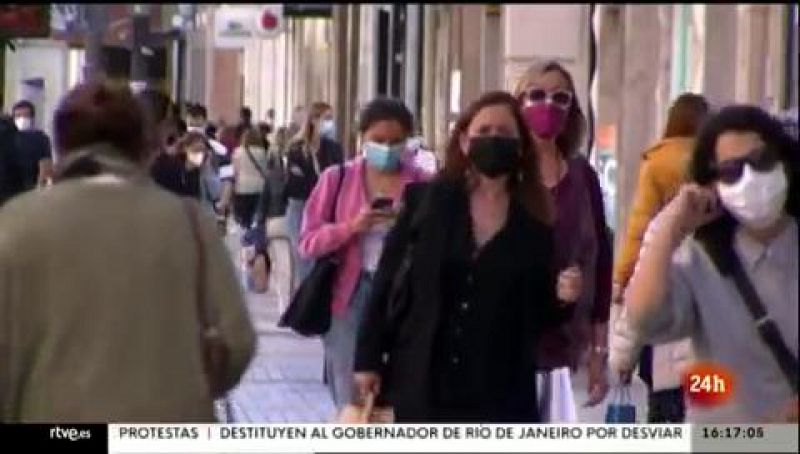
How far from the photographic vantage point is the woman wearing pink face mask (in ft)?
14.2

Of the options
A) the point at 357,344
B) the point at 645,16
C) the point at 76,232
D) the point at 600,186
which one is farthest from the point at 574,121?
the point at 645,16

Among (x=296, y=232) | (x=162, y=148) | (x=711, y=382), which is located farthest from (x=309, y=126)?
(x=711, y=382)

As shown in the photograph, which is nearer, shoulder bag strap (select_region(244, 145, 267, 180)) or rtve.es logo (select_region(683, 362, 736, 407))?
rtve.es logo (select_region(683, 362, 736, 407))

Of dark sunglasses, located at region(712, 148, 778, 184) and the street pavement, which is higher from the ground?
dark sunglasses, located at region(712, 148, 778, 184)

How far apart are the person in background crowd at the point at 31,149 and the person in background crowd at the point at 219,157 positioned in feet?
1.05

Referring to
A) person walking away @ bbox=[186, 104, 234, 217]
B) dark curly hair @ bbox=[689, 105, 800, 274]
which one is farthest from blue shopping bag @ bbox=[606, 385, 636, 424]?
dark curly hair @ bbox=[689, 105, 800, 274]

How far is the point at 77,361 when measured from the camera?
3426 mm

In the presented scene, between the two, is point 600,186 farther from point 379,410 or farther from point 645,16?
point 645,16

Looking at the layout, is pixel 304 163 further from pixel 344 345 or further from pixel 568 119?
pixel 568 119

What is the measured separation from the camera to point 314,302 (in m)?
5.09

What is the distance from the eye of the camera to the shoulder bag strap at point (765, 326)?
11.5ft

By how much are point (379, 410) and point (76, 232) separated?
1009 mm

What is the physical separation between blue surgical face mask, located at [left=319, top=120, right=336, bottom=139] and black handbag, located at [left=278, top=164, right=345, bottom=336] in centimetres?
78

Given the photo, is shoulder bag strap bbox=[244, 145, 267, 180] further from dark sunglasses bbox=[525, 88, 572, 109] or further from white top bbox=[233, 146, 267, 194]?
dark sunglasses bbox=[525, 88, 572, 109]
